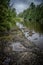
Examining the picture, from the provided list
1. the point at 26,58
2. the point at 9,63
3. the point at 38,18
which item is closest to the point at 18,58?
the point at 26,58

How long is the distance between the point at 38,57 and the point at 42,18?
1497 inches

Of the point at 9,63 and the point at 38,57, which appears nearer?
the point at 9,63

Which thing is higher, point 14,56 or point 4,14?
point 4,14

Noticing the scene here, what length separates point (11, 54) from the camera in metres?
9.41

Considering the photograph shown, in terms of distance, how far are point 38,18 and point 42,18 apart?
3.55m

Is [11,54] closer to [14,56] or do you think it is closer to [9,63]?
[14,56]

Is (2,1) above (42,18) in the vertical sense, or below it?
above

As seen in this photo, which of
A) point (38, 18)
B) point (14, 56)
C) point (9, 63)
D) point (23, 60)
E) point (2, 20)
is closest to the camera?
point (9, 63)

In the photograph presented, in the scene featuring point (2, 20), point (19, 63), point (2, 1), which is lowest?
point (19, 63)

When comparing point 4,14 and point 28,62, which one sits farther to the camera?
point 4,14

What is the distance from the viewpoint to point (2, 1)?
20406 mm

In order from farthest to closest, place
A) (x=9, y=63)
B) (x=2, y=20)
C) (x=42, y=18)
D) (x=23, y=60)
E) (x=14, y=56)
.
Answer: (x=42, y=18) < (x=2, y=20) < (x=14, y=56) < (x=23, y=60) < (x=9, y=63)

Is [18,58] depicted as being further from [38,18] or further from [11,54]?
[38,18]

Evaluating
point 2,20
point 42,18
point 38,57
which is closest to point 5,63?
point 38,57
